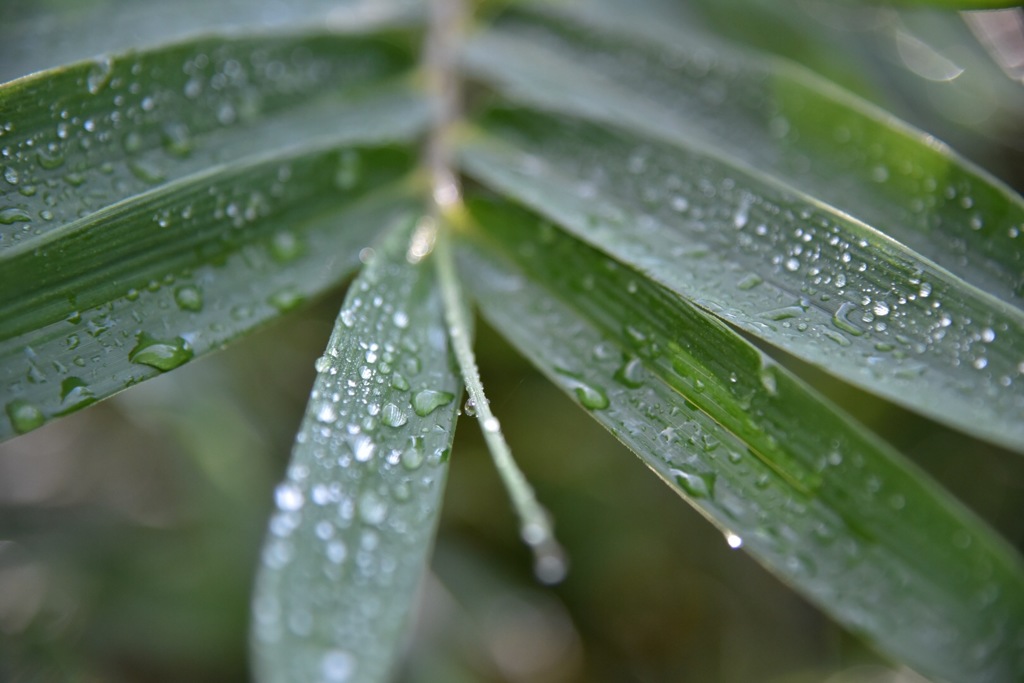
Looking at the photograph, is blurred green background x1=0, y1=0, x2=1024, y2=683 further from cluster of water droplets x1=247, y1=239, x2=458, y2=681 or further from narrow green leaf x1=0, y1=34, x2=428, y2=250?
cluster of water droplets x1=247, y1=239, x2=458, y2=681

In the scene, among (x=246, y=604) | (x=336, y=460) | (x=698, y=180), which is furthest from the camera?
(x=246, y=604)

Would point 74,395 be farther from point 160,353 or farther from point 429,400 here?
point 429,400

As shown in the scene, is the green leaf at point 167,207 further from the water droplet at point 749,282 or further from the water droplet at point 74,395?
the water droplet at point 749,282

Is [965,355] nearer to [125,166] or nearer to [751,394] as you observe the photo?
[751,394]

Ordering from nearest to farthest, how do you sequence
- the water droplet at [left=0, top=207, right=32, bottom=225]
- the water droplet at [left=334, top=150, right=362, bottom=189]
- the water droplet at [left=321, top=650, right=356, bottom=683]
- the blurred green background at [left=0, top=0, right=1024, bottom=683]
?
1. the water droplet at [left=321, top=650, right=356, bottom=683]
2. the water droplet at [left=0, top=207, right=32, bottom=225]
3. the water droplet at [left=334, top=150, right=362, bottom=189]
4. the blurred green background at [left=0, top=0, right=1024, bottom=683]

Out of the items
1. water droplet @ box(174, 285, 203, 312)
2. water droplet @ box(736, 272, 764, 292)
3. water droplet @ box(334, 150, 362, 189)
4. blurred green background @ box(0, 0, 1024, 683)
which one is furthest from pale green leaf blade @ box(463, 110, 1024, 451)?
blurred green background @ box(0, 0, 1024, 683)

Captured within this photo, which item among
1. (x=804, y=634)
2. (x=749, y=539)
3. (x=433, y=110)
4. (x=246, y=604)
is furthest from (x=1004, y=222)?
(x=246, y=604)

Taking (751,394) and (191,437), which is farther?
(191,437)
